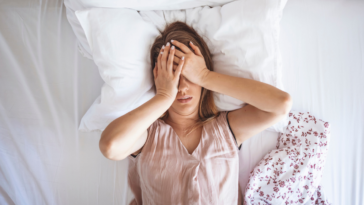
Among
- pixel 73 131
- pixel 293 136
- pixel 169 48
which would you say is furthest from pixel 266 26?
pixel 73 131

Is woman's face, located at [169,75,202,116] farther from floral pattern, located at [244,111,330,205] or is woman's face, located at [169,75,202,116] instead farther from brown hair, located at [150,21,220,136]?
floral pattern, located at [244,111,330,205]

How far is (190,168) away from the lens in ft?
3.04

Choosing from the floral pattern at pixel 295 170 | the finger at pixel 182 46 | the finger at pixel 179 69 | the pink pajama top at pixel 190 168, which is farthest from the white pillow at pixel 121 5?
the floral pattern at pixel 295 170

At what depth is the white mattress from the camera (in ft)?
3.65

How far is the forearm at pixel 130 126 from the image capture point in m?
0.78

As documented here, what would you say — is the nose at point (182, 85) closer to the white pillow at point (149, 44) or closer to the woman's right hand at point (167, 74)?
the woman's right hand at point (167, 74)

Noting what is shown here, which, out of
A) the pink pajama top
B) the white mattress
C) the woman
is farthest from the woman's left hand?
the white mattress

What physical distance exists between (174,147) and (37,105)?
0.83 m

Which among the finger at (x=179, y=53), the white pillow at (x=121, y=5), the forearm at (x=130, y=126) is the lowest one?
the forearm at (x=130, y=126)

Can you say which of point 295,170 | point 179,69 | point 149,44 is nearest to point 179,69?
point 179,69

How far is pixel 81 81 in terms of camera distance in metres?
1.17

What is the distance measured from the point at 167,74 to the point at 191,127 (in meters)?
0.31

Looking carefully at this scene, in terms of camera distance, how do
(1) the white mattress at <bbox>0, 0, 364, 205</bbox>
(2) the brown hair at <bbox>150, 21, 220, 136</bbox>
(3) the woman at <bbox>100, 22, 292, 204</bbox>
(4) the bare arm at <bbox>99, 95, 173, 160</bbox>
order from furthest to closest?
1. (1) the white mattress at <bbox>0, 0, 364, 205</bbox>
2. (2) the brown hair at <bbox>150, 21, 220, 136</bbox>
3. (3) the woman at <bbox>100, 22, 292, 204</bbox>
4. (4) the bare arm at <bbox>99, 95, 173, 160</bbox>

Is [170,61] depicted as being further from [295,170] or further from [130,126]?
[295,170]
